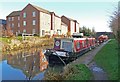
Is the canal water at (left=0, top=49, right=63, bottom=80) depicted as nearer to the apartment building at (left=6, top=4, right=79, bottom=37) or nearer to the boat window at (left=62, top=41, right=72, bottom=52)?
the boat window at (left=62, top=41, right=72, bottom=52)

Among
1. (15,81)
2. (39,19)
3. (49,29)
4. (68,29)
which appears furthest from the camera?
(68,29)

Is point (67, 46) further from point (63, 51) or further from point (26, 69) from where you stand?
point (26, 69)

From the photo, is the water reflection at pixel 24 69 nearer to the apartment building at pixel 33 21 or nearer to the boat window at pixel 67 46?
the boat window at pixel 67 46

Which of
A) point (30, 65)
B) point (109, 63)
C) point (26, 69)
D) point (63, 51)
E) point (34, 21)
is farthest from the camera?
point (34, 21)

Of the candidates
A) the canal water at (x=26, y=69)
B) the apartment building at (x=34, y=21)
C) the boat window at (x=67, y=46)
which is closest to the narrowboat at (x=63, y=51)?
the boat window at (x=67, y=46)

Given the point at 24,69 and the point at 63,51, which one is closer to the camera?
the point at 24,69

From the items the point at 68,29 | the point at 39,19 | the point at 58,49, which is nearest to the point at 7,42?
the point at 58,49

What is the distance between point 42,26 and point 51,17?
6955 mm

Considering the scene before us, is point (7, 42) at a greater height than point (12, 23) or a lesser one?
lesser

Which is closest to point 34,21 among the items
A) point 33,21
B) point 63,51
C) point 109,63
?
→ point 33,21

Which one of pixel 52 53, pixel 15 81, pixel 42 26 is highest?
pixel 42 26

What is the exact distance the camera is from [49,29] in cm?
6131

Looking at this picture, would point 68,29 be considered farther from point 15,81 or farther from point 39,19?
point 15,81

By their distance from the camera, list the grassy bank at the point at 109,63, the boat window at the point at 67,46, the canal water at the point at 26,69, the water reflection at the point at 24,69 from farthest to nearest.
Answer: the boat window at the point at 67,46, the water reflection at the point at 24,69, the canal water at the point at 26,69, the grassy bank at the point at 109,63
